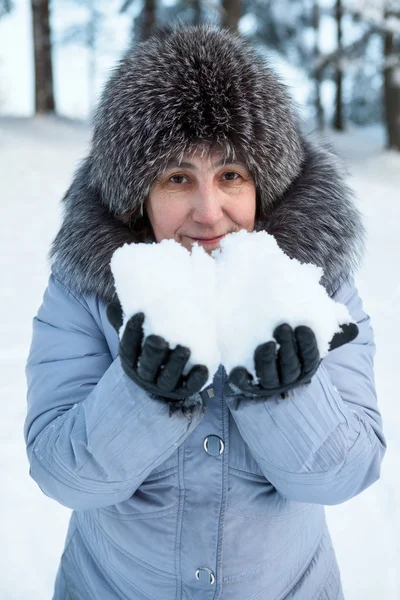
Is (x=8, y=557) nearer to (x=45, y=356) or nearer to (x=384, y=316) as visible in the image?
(x=45, y=356)

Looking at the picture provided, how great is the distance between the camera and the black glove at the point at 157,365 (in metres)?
1.05

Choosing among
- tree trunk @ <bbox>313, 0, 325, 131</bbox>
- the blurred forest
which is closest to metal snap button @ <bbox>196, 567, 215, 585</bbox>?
the blurred forest

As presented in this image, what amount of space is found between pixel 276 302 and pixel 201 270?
18 cm

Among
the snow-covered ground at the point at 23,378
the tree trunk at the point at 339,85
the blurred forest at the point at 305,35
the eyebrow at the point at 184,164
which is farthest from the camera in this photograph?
the tree trunk at the point at 339,85

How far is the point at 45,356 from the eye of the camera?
1.53 meters

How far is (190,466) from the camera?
4.73ft

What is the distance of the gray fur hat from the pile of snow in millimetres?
439

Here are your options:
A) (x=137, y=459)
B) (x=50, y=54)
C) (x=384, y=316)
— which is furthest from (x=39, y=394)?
(x=50, y=54)

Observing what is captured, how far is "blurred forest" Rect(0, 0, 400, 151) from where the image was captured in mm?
12062

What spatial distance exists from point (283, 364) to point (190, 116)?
2.69 ft

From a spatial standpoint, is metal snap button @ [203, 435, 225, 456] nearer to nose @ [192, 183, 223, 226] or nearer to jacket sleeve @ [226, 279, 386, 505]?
jacket sleeve @ [226, 279, 386, 505]

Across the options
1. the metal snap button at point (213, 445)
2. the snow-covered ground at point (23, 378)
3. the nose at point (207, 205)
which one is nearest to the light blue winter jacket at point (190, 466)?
the metal snap button at point (213, 445)

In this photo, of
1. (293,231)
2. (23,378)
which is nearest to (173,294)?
(293,231)

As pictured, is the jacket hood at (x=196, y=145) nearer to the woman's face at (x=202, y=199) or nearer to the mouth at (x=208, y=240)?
the woman's face at (x=202, y=199)
